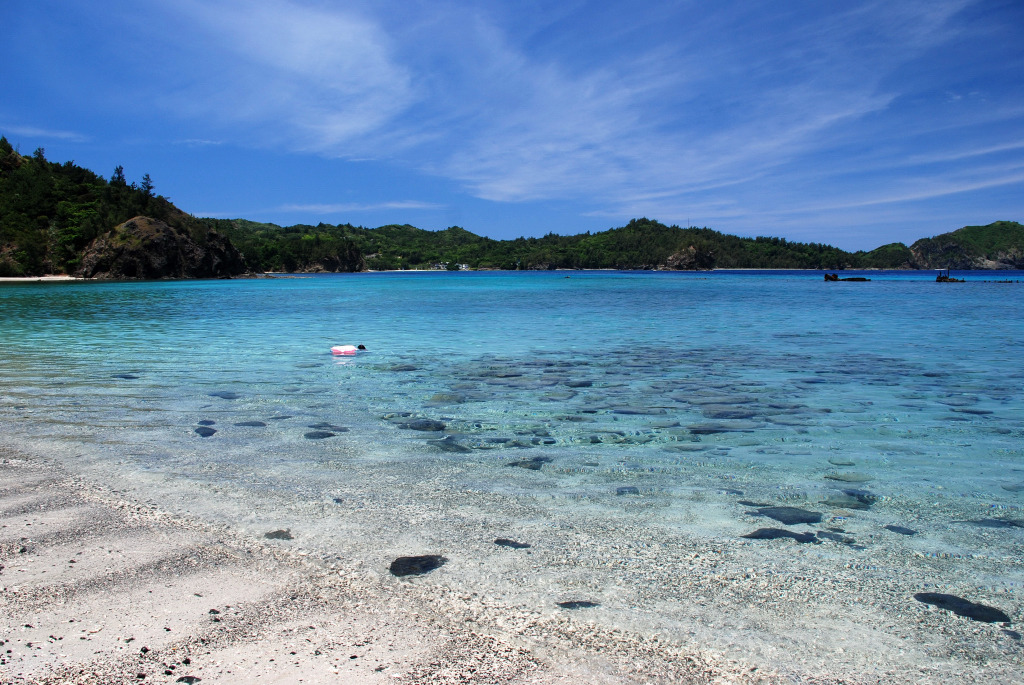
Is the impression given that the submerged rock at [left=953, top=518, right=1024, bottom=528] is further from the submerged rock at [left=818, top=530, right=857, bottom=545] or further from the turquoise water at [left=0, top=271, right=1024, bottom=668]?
the submerged rock at [left=818, top=530, right=857, bottom=545]

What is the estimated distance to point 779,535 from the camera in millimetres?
5477

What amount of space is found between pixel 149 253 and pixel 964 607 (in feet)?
479

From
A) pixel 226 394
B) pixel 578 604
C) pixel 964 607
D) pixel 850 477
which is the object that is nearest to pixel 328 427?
pixel 226 394

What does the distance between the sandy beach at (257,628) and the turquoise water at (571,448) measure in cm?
40

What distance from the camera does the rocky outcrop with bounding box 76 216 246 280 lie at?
11938 cm

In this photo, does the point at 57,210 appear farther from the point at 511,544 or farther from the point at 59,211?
the point at 511,544

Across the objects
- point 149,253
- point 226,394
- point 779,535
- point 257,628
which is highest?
point 149,253

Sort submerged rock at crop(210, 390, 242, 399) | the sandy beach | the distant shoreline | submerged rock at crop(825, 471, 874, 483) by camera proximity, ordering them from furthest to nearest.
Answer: the distant shoreline < submerged rock at crop(210, 390, 242, 399) < submerged rock at crop(825, 471, 874, 483) < the sandy beach

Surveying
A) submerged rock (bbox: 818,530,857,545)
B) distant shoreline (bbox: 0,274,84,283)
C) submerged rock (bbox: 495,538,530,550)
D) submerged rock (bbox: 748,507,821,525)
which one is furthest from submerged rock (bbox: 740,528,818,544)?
distant shoreline (bbox: 0,274,84,283)

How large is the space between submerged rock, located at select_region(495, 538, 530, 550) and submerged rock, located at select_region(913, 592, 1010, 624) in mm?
2876

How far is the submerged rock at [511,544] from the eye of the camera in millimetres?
5121

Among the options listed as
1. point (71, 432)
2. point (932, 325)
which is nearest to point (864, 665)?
point (71, 432)

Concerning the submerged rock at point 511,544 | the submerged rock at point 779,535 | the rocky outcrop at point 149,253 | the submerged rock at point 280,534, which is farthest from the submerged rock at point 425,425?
the rocky outcrop at point 149,253

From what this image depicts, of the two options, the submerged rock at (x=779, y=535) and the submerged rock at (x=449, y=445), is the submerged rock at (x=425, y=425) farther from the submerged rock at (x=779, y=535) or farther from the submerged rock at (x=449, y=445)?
the submerged rock at (x=779, y=535)
